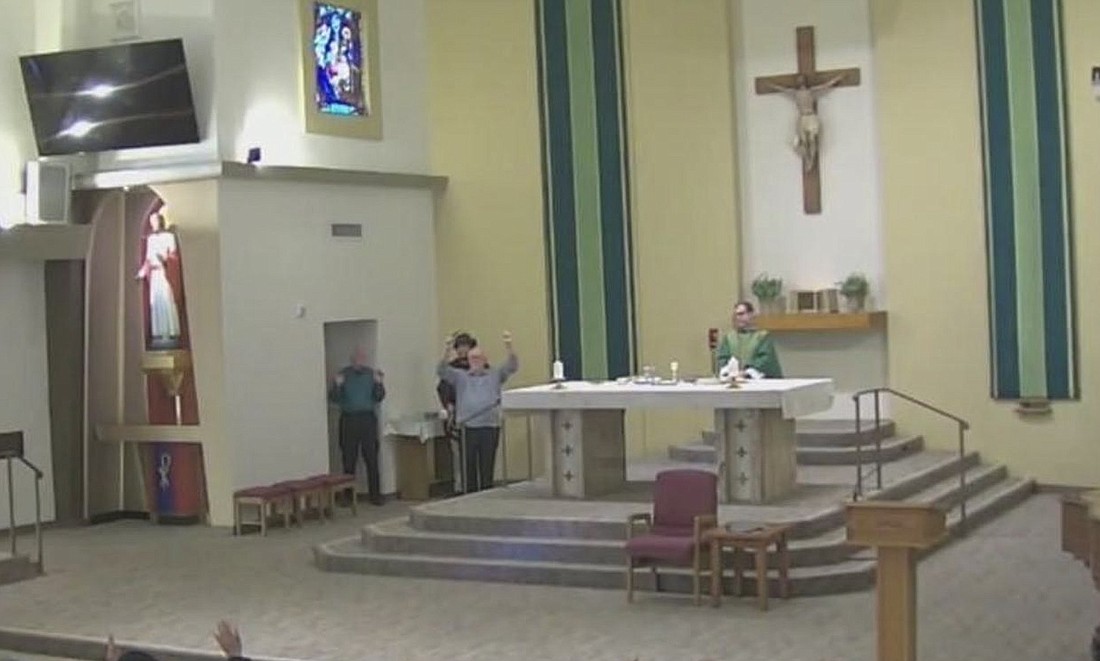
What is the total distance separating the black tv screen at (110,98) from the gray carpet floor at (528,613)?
11.8 feet

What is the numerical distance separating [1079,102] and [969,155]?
3.34 ft

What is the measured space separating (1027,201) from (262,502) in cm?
A: 697

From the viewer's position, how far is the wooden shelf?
14.3m

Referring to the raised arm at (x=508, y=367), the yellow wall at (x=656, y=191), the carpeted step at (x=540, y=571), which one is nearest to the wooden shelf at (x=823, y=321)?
the yellow wall at (x=656, y=191)

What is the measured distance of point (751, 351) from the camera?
1265 cm

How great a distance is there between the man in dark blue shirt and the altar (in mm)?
2639

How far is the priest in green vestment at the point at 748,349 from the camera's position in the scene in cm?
1258

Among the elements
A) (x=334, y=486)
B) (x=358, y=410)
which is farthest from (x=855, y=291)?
(x=334, y=486)

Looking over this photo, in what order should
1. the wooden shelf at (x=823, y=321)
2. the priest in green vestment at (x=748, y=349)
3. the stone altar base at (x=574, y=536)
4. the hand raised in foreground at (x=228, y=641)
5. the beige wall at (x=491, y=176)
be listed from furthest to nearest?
1. the beige wall at (x=491, y=176)
2. the wooden shelf at (x=823, y=321)
3. the priest in green vestment at (x=748, y=349)
4. the stone altar base at (x=574, y=536)
5. the hand raised in foreground at (x=228, y=641)

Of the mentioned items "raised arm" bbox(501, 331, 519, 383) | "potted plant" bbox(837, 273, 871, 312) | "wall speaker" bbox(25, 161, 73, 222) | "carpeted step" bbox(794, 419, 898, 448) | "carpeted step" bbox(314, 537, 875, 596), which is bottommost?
"carpeted step" bbox(314, 537, 875, 596)

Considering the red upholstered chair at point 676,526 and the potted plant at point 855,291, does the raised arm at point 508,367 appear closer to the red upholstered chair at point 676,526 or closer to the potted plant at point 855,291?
the potted plant at point 855,291

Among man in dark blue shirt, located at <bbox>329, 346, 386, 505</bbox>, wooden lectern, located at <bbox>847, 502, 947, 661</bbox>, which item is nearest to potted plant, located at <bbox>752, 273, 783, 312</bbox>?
man in dark blue shirt, located at <bbox>329, 346, 386, 505</bbox>

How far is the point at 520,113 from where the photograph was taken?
15.7 meters

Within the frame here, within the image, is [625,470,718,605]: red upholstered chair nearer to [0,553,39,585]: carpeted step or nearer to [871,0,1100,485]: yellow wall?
[0,553,39,585]: carpeted step
